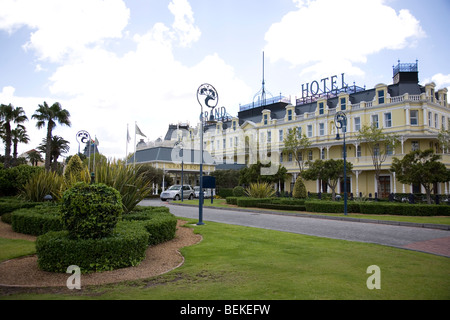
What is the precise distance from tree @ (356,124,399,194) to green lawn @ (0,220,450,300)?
27659mm

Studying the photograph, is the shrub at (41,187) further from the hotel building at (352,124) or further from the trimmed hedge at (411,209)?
the hotel building at (352,124)

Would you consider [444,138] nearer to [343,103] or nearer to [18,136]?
[343,103]

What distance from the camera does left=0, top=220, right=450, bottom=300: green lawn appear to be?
5.06m

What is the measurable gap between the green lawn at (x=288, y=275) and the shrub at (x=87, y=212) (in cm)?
174

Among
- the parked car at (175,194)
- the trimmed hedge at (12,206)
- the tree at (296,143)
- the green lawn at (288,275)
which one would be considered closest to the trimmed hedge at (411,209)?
the green lawn at (288,275)

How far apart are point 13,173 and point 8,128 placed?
58.3 feet

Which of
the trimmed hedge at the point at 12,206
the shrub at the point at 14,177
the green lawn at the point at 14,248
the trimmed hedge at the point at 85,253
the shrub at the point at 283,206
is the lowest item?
the shrub at the point at 283,206

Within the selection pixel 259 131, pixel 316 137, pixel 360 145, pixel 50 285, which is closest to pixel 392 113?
pixel 360 145

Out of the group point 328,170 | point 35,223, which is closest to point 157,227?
point 35,223

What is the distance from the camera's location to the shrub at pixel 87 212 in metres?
6.91

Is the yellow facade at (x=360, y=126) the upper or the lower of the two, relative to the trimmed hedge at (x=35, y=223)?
upper

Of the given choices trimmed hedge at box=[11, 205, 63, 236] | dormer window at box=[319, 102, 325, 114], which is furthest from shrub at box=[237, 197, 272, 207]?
dormer window at box=[319, 102, 325, 114]

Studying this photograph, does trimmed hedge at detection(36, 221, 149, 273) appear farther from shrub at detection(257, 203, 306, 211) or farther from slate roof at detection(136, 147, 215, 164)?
slate roof at detection(136, 147, 215, 164)

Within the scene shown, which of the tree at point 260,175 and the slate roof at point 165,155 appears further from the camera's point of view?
the slate roof at point 165,155
